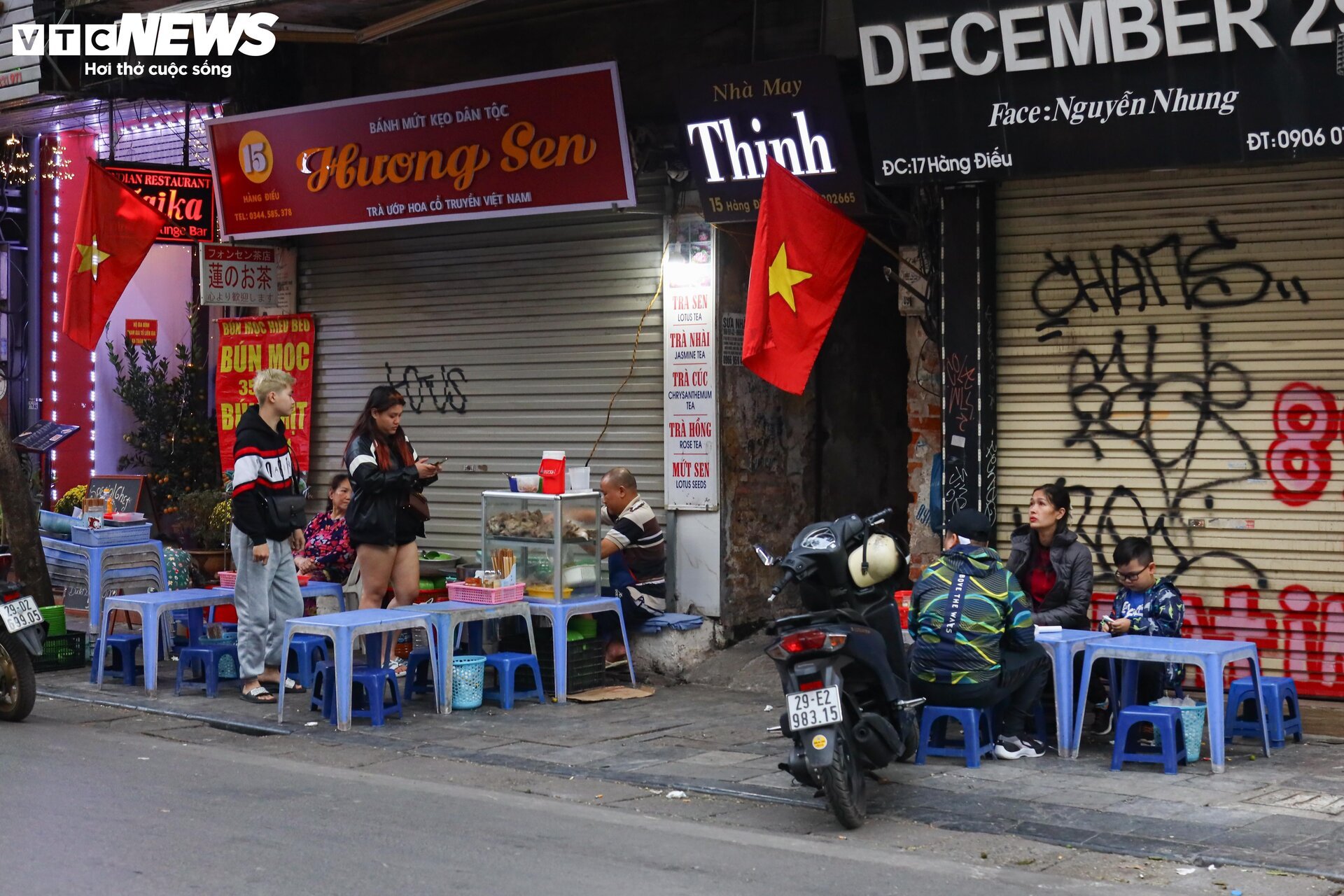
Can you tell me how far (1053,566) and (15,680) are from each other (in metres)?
6.03

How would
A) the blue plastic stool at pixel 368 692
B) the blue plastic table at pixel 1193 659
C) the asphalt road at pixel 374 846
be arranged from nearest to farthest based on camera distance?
the asphalt road at pixel 374 846
the blue plastic table at pixel 1193 659
the blue plastic stool at pixel 368 692

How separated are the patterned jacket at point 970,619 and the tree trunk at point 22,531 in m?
7.03

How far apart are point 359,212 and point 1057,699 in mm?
7331

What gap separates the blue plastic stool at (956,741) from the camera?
7738 mm

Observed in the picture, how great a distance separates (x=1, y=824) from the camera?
6242 millimetres

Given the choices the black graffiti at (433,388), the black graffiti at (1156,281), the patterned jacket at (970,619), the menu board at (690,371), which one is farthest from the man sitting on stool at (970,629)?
the black graffiti at (433,388)

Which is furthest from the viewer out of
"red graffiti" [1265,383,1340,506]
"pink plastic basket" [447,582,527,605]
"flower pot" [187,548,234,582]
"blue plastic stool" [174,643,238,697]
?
"flower pot" [187,548,234,582]

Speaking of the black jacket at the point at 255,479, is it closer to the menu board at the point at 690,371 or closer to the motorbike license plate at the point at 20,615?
the motorbike license plate at the point at 20,615

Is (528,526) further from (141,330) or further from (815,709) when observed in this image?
(141,330)

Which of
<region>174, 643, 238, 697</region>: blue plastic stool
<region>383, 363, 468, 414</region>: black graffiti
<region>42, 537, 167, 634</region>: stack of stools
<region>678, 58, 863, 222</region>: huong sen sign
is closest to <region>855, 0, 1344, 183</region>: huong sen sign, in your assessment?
<region>678, 58, 863, 222</region>: huong sen sign

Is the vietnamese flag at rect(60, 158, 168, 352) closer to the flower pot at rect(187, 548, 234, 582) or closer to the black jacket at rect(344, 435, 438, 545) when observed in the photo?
the flower pot at rect(187, 548, 234, 582)

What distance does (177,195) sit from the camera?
45.9 ft

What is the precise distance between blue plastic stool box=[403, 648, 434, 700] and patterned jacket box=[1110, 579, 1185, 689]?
434cm

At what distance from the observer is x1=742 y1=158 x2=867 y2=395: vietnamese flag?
9.38 meters
